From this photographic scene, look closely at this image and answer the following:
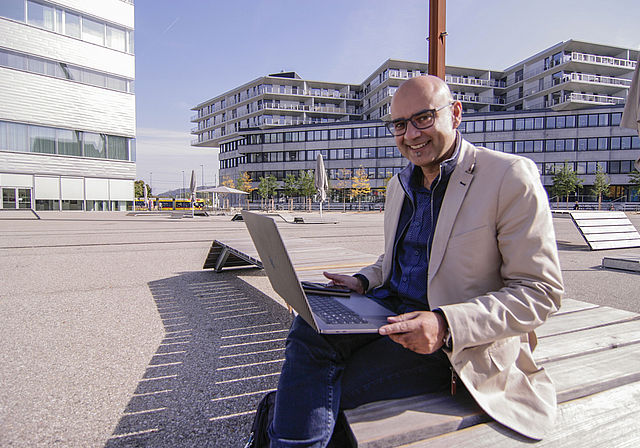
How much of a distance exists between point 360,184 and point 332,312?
172 ft

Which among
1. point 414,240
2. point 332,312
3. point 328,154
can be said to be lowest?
point 332,312

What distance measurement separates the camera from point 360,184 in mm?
53375

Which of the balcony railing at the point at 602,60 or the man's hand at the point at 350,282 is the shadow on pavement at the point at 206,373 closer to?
the man's hand at the point at 350,282

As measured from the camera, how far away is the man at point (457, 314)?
50.9 inches

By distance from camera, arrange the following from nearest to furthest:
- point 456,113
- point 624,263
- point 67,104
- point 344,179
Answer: point 456,113
point 624,263
point 67,104
point 344,179

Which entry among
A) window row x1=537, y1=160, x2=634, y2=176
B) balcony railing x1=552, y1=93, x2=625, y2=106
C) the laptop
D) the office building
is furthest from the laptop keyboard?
balcony railing x1=552, y1=93, x2=625, y2=106

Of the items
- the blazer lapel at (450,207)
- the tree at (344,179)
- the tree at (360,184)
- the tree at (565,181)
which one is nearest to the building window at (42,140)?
the tree at (360,184)

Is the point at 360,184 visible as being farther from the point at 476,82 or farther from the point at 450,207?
the point at 450,207

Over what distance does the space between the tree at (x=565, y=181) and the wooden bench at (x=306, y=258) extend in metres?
49.0

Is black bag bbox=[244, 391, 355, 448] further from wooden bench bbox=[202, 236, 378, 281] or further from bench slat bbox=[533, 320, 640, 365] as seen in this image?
wooden bench bbox=[202, 236, 378, 281]

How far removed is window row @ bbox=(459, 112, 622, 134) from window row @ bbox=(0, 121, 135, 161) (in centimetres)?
3820

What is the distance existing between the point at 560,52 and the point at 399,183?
64.0 meters

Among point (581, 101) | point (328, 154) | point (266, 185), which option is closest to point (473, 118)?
point (581, 101)

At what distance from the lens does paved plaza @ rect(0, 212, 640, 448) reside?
2.04 metres
